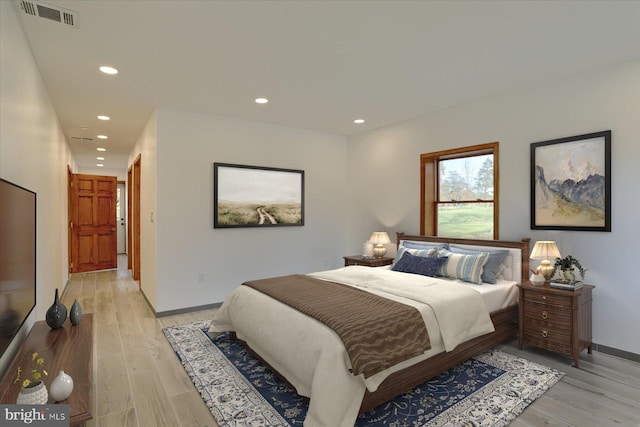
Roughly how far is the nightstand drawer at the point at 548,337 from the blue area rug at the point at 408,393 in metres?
0.25

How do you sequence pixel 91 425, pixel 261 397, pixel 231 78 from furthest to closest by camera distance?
pixel 231 78 < pixel 261 397 < pixel 91 425

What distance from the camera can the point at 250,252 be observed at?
5.09 m

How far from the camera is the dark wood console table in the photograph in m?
1.58

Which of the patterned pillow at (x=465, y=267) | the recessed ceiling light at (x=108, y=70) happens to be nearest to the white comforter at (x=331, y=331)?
the patterned pillow at (x=465, y=267)

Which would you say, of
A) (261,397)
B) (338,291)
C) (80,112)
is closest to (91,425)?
(261,397)

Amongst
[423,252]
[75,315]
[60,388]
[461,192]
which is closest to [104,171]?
[75,315]

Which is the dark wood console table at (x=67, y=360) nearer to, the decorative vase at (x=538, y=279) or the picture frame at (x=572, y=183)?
the decorative vase at (x=538, y=279)

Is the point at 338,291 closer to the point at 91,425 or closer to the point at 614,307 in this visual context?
the point at 91,425

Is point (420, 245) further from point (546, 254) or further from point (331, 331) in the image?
point (331, 331)

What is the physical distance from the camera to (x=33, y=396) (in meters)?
1.46

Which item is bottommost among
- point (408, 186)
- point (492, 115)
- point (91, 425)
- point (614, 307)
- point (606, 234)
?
point (91, 425)

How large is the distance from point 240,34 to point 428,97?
2.36 m

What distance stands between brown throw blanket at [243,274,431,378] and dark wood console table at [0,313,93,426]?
134cm

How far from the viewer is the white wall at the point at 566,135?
3.06 metres
